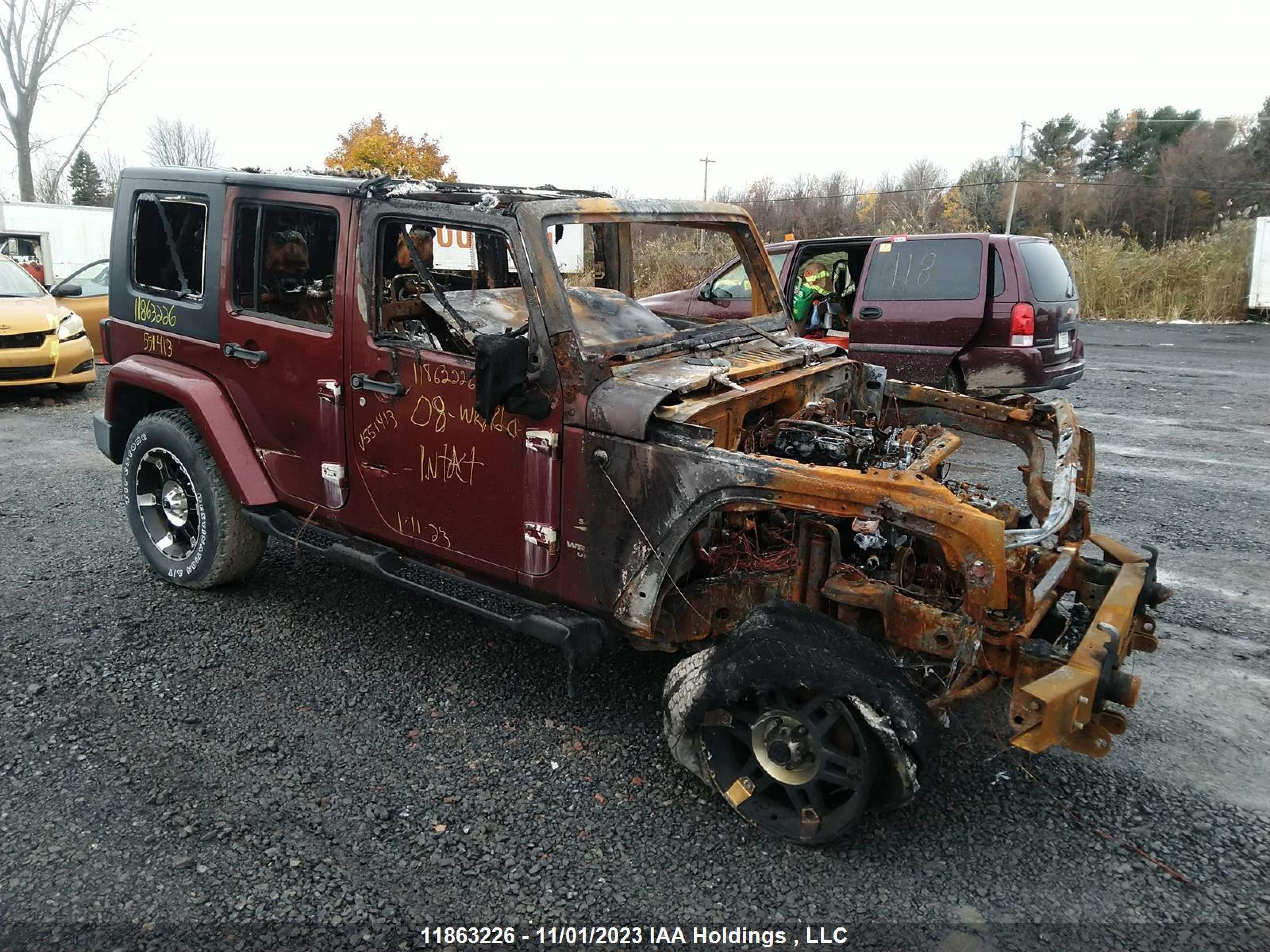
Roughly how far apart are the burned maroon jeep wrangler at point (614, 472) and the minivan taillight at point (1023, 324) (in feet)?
9.92

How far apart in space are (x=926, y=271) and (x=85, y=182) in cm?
4730

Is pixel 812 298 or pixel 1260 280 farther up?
pixel 1260 280

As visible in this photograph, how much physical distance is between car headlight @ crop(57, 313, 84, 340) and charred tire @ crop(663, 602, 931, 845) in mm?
9173

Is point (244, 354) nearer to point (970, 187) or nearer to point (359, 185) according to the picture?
point (359, 185)

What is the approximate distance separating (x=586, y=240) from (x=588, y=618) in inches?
84.0

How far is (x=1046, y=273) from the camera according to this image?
7871 mm

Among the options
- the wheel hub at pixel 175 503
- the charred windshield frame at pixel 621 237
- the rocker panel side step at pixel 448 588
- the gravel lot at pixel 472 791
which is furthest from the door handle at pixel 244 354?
the charred windshield frame at pixel 621 237

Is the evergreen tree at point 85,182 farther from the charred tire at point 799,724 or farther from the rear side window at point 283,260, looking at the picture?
the charred tire at point 799,724

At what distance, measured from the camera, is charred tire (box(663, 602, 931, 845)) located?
2670mm

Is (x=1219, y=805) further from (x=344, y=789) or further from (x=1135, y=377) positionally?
(x=1135, y=377)

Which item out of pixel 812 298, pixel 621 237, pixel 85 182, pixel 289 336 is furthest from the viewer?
pixel 85 182

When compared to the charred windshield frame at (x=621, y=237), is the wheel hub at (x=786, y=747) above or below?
below

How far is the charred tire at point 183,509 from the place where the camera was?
4363 millimetres

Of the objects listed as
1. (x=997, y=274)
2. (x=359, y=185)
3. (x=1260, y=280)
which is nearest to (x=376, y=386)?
(x=359, y=185)
